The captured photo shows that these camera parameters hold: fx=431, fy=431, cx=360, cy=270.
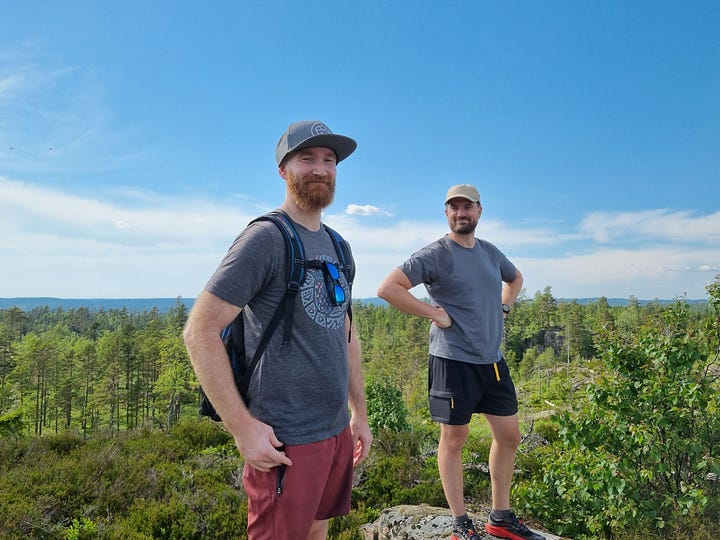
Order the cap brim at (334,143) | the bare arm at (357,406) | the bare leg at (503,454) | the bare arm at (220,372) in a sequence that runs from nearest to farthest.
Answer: the bare arm at (220,372) → the cap brim at (334,143) → the bare arm at (357,406) → the bare leg at (503,454)

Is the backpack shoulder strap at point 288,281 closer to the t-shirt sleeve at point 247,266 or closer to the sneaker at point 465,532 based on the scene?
the t-shirt sleeve at point 247,266

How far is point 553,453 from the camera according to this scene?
4.10 metres

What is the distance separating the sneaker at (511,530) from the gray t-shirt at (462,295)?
119 centimetres

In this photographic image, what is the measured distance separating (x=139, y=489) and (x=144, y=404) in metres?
48.7

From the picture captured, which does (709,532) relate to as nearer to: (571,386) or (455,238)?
(571,386)

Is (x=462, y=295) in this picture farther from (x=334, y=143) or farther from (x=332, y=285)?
(x=334, y=143)

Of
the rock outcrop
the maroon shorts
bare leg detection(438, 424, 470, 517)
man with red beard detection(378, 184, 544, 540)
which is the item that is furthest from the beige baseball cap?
the rock outcrop

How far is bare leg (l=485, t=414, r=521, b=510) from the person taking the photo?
3215 mm

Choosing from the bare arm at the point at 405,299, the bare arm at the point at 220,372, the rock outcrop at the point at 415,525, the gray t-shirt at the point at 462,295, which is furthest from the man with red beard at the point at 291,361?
the rock outcrop at the point at 415,525

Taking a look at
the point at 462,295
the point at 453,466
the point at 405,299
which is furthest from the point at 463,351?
the point at 453,466

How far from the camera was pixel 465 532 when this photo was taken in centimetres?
309

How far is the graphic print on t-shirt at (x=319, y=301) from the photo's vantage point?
1780 mm

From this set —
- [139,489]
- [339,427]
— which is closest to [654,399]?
[339,427]

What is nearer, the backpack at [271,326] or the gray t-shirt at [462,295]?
the backpack at [271,326]
